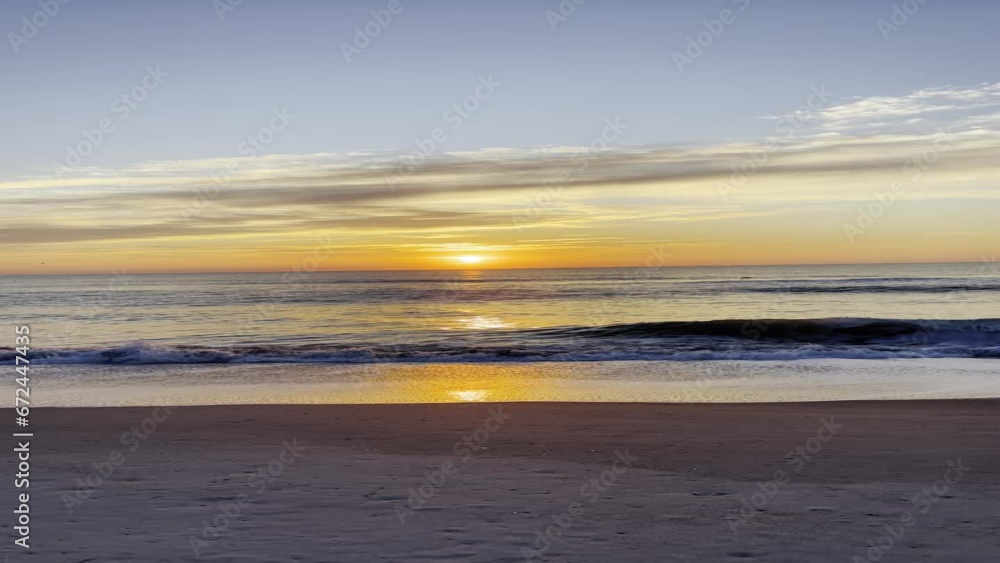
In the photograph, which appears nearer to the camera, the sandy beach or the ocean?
the sandy beach

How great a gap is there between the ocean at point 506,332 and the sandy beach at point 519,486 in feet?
18.5

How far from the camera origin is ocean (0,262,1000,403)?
77.3ft

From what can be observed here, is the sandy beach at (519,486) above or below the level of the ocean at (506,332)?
below

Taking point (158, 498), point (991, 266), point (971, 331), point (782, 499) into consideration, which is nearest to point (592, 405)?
point (782, 499)

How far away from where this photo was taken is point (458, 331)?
36.0 metres

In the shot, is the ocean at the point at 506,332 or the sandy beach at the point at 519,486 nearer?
the sandy beach at the point at 519,486

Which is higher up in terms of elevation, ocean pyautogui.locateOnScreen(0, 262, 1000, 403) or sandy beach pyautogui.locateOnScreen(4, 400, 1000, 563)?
ocean pyautogui.locateOnScreen(0, 262, 1000, 403)

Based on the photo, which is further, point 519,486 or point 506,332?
point 506,332

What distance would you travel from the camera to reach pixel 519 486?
7.90 metres

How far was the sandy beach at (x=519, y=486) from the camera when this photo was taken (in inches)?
235

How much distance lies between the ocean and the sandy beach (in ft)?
18.5

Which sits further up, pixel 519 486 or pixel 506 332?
pixel 506 332

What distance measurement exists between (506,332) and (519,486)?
89.6ft

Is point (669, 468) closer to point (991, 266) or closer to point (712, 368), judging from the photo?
point (712, 368)
